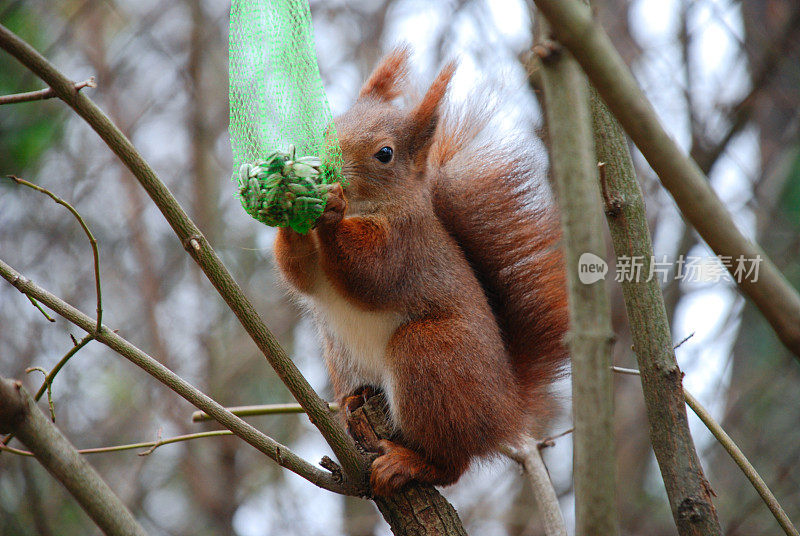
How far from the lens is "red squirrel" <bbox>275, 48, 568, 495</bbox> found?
2.01 m

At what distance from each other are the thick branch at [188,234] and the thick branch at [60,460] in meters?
0.35

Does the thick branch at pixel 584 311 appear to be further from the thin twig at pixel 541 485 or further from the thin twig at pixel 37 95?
the thin twig at pixel 541 485

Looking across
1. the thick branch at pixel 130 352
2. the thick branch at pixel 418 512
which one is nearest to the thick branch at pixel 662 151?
the thick branch at pixel 130 352

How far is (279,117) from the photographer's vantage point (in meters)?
1.86

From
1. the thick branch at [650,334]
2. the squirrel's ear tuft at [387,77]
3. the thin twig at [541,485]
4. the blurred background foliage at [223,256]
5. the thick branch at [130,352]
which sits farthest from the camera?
the blurred background foliage at [223,256]

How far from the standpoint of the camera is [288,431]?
474cm

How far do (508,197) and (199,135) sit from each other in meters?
2.54

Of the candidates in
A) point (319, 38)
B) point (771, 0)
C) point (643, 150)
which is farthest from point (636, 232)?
point (319, 38)

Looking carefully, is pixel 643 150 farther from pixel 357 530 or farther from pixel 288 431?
pixel 288 431

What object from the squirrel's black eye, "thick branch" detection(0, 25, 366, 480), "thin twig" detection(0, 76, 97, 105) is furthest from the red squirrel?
"thin twig" detection(0, 76, 97, 105)

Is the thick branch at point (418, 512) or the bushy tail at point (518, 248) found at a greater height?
the bushy tail at point (518, 248)

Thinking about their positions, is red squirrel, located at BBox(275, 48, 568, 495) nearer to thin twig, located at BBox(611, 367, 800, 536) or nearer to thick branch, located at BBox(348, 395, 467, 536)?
thick branch, located at BBox(348, 395, 467, 536)

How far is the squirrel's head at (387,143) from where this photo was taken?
7.07 ft

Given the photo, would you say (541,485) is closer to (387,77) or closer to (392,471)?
(392,471)
